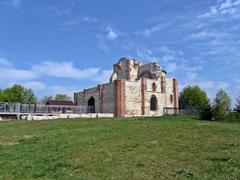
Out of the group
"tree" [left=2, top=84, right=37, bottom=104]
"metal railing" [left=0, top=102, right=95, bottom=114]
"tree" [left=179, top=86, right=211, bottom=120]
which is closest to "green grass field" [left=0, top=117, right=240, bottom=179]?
"metal railing" [left=0, top=102, right=95, bottom=114]

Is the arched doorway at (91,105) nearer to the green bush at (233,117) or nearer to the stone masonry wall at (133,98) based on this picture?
the stone masonry wall at (133,98)

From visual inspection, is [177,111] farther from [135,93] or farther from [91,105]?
[91,105]

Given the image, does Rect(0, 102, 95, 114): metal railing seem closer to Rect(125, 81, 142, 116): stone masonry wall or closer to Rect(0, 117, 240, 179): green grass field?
Rect(125, 81, 142, 116): stone masonry wall

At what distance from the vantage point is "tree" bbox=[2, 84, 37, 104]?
2669 inches

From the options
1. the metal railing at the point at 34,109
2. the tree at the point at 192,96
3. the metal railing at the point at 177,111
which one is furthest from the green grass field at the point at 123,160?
the tree at the point at 192,96

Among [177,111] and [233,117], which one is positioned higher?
[177,111]

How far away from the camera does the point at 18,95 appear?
69.7 m

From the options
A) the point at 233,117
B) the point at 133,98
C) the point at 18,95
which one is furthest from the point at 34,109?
the point at 18,95

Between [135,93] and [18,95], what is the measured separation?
37283 millimetres

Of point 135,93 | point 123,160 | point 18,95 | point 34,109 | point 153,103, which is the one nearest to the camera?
point 123,160

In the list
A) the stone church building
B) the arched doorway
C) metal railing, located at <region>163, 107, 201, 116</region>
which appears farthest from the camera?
the arched doorway

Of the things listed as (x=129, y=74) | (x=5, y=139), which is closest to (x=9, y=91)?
(x=129, y=74)

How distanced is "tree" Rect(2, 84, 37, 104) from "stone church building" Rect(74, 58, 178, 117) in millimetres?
24145

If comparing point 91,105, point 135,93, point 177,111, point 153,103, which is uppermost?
point 135,93
